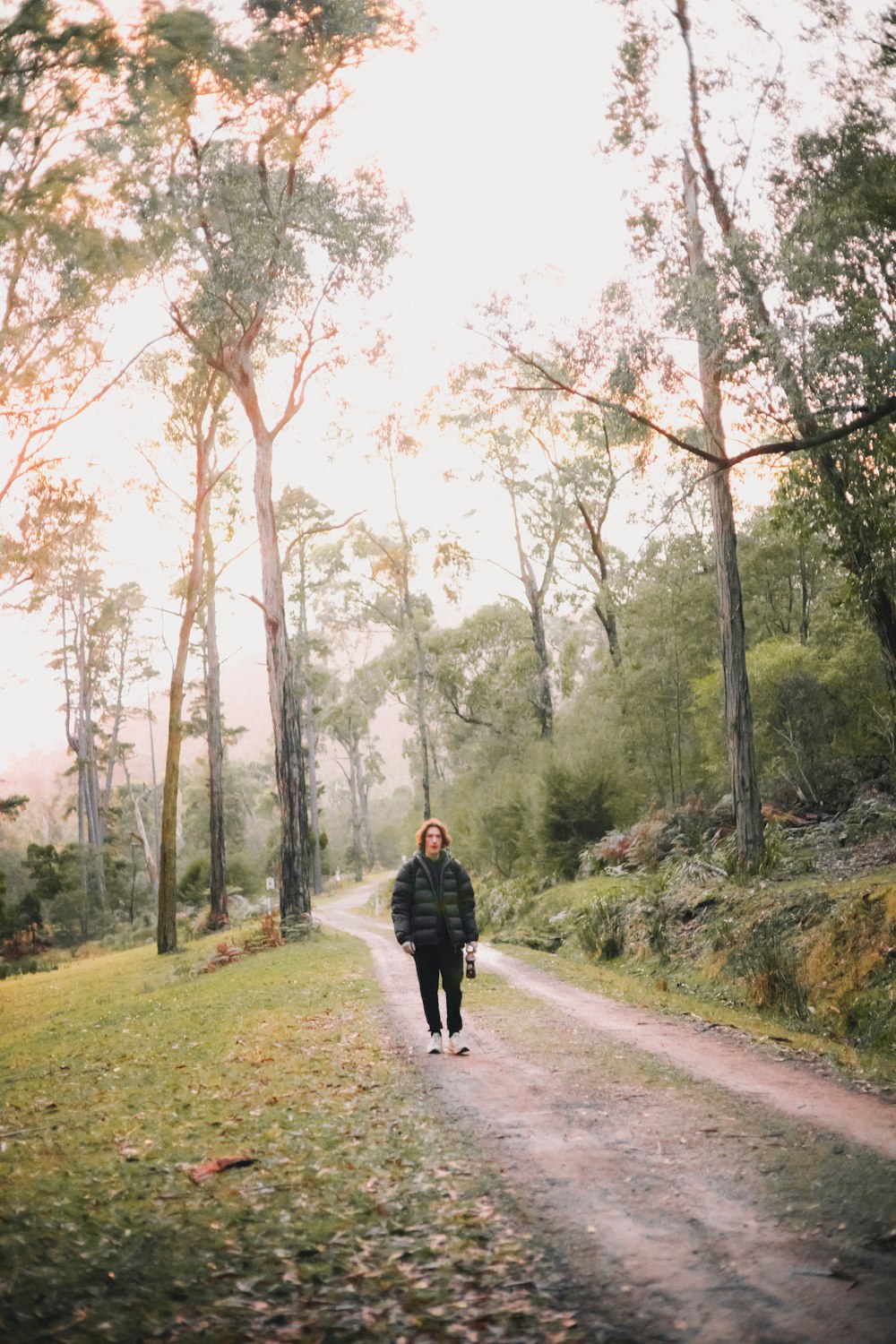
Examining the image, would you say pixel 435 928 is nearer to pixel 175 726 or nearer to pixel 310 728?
pixel 175 726

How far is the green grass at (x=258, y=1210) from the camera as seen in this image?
3.30 metres

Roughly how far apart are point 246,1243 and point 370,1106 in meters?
2.31

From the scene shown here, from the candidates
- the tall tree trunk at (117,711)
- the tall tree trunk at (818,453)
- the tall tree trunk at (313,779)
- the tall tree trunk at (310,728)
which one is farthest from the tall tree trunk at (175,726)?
the tall tree trunk at (117,711)

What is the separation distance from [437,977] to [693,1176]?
12.3 ft

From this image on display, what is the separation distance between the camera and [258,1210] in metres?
4.33

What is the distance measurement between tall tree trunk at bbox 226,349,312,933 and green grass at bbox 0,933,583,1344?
11.1 m

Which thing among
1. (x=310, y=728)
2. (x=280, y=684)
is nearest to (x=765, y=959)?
(x=280, y=684)

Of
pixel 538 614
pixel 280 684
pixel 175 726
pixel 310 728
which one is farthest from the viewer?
pixel 310 728

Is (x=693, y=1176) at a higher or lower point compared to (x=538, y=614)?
lower

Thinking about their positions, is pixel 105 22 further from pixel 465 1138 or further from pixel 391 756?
pixel 391 756

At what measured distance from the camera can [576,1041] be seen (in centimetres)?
815

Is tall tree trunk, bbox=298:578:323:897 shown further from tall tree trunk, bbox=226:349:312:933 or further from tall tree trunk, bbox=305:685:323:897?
tall tree trunk, bbox=226:349:312:933

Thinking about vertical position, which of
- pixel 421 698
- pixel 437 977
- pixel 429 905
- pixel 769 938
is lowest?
pixel 769 938

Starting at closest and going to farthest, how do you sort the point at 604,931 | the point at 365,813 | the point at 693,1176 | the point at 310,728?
the point at 693,1176, the point at 604,931, the point at 310,728, the point at 365,813
